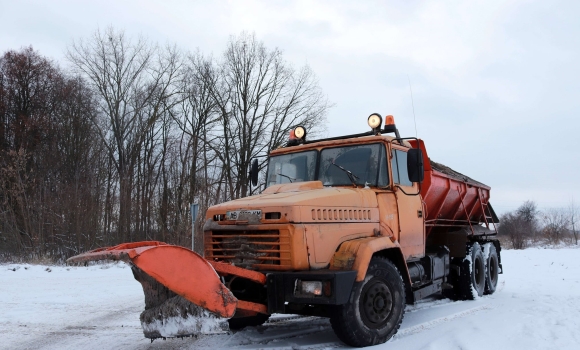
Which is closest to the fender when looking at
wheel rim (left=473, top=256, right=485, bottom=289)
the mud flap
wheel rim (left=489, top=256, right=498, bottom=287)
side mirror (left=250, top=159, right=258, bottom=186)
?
the mud flap

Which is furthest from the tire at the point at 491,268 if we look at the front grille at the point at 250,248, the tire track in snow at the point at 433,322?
the front grille at the point at 250,248

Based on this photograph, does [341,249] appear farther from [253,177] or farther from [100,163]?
[100,163]

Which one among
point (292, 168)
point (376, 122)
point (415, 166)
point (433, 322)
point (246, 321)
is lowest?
point (433, 322)

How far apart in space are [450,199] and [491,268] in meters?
2.66

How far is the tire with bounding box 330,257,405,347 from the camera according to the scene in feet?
17.5

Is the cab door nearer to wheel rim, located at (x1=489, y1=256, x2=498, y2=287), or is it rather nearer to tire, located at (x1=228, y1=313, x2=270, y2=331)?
tire, located at (x1=228, y1=313, x2=270, y2=331)

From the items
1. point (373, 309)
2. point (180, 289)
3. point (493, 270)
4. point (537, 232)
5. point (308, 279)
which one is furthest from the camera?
point (537, 232)

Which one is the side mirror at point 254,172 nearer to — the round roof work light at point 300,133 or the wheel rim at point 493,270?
the round roof work light at point 300,133

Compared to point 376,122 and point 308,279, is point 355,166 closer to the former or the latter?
point 376,122

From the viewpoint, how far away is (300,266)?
17.3 ft

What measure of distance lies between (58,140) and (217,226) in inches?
1075

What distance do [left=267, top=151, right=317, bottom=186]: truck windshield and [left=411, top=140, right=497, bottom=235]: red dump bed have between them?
1965 mm

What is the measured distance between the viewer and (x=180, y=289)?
4496mm

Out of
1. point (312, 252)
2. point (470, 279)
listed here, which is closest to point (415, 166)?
point (312, 252)
